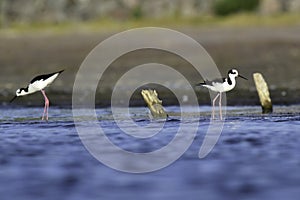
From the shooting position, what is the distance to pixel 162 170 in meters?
9.58

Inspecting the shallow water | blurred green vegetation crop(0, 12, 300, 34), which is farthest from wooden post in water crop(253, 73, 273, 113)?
blurred green vegetation crop(0, 12, 300, 34)

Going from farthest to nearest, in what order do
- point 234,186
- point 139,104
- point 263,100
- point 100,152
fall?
1. point 139,104
2. point 263,100
3. point 100,152
4. point 234,186

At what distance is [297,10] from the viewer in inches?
1448

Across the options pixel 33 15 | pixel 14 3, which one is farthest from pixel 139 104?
pixel 14 3

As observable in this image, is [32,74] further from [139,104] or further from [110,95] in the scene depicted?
[139,104]

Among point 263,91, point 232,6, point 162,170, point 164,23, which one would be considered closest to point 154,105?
point 263,91

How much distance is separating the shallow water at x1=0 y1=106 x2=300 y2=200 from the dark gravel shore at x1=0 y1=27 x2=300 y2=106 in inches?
220

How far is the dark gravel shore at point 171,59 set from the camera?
2052 cm

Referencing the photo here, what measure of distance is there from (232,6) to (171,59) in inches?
566

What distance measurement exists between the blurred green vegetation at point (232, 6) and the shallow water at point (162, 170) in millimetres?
25533

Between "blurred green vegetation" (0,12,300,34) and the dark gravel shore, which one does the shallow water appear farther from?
"blurred green vegetation" (0,12,300,34)

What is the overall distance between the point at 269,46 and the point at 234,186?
1857cm

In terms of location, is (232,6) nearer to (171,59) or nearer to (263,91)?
(171,59)

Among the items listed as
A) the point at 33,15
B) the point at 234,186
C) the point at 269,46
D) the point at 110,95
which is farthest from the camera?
the point at 33,15
